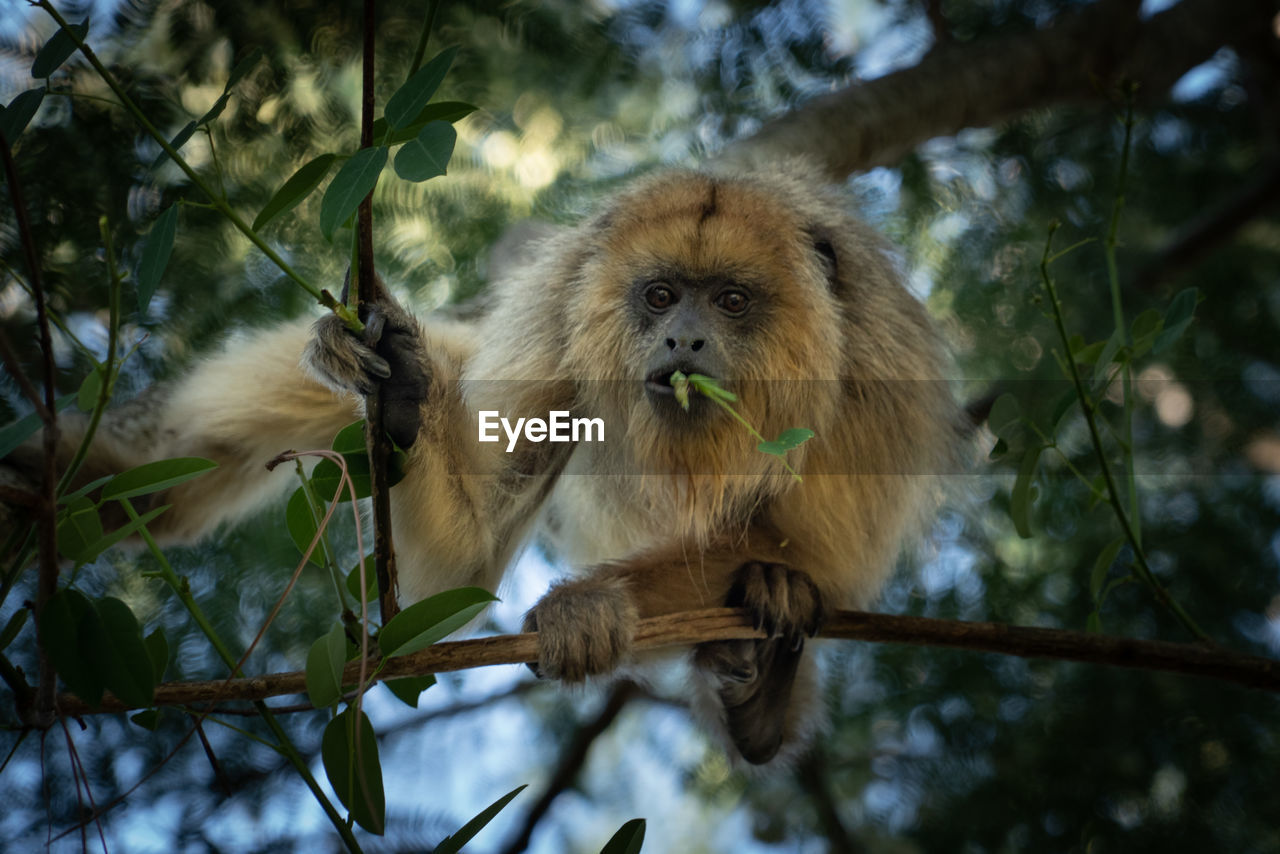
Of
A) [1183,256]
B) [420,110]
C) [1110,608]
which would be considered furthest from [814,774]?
[420,110]

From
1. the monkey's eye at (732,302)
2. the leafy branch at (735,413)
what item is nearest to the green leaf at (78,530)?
the leafy branch at (735,413)

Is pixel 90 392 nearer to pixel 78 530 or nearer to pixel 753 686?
pixel 78 530

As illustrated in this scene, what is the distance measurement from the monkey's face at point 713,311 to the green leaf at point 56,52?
1143 millimetres

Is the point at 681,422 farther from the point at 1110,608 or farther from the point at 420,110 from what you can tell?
the point at 1110,608

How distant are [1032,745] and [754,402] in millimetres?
1442

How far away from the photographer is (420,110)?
1.23 metres

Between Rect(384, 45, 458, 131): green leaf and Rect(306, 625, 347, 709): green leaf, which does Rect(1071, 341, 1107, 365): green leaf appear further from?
Rect(306, 625, 347, 709): green leaf

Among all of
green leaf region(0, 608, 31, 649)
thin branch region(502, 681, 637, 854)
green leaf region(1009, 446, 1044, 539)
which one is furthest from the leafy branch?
thin branch region(502, 681, 637, 854)

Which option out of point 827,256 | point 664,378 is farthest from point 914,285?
point 664,378

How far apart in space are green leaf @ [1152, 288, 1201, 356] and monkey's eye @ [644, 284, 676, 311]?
965mm

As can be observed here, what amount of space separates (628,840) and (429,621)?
412 mm

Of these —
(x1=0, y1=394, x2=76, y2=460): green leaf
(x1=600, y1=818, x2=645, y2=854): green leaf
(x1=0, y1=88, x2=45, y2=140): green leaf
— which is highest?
(x1=0, y1=88, x2=45, y2=140): green leaf

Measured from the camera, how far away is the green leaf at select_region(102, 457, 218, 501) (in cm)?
131

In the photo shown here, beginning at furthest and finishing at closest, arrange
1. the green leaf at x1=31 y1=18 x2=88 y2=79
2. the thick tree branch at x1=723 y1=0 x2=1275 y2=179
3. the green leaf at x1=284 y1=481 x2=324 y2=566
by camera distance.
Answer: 1. the thick tree branch at x1=723 y1=0 x2=1275 y2=179
2. the green leaf at x1=284 y1=481 x2=324 y2=566
3. the green leaf at x1=31 y1=18 x2=88 y2=79
